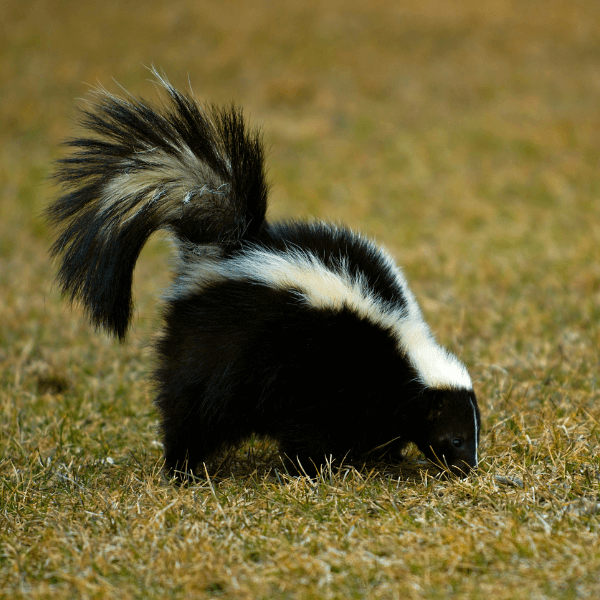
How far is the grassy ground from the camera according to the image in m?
2.73

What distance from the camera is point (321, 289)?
137 inches

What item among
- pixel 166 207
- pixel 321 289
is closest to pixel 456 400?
pixel 321 289

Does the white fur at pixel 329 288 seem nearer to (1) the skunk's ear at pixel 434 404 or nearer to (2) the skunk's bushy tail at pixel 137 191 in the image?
(1) the skunk's ear at pixel 434 404

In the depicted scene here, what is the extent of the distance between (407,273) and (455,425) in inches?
182

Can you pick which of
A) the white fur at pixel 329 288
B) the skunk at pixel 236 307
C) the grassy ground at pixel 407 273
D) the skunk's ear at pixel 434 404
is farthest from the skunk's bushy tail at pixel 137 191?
the skunk's ear at pixel 434 404

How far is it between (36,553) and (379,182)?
9.65 metres

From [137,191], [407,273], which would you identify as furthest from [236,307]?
[407,273]

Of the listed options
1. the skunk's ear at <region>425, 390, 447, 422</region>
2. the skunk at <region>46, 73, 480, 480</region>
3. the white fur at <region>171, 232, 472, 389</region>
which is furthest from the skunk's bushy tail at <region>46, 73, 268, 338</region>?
the skunk's ear at <region>425, 390, 447, 422</region>

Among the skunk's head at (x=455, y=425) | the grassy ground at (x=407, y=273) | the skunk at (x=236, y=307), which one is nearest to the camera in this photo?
the grassy ground at (x=407, y=273)

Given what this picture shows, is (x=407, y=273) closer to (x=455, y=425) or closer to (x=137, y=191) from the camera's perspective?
(x=455, y=425)

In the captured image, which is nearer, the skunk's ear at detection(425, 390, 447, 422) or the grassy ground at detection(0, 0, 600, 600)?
the grassy ground at detection(0, 0, 600, 600)

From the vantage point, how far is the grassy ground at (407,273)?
2.73 m

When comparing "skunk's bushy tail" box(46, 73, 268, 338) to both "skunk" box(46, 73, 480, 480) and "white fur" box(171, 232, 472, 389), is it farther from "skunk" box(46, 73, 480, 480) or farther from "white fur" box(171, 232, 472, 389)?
"white fur" box(171, 232, 472, 389)

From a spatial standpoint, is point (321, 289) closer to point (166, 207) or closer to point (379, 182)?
point (166, 207)
